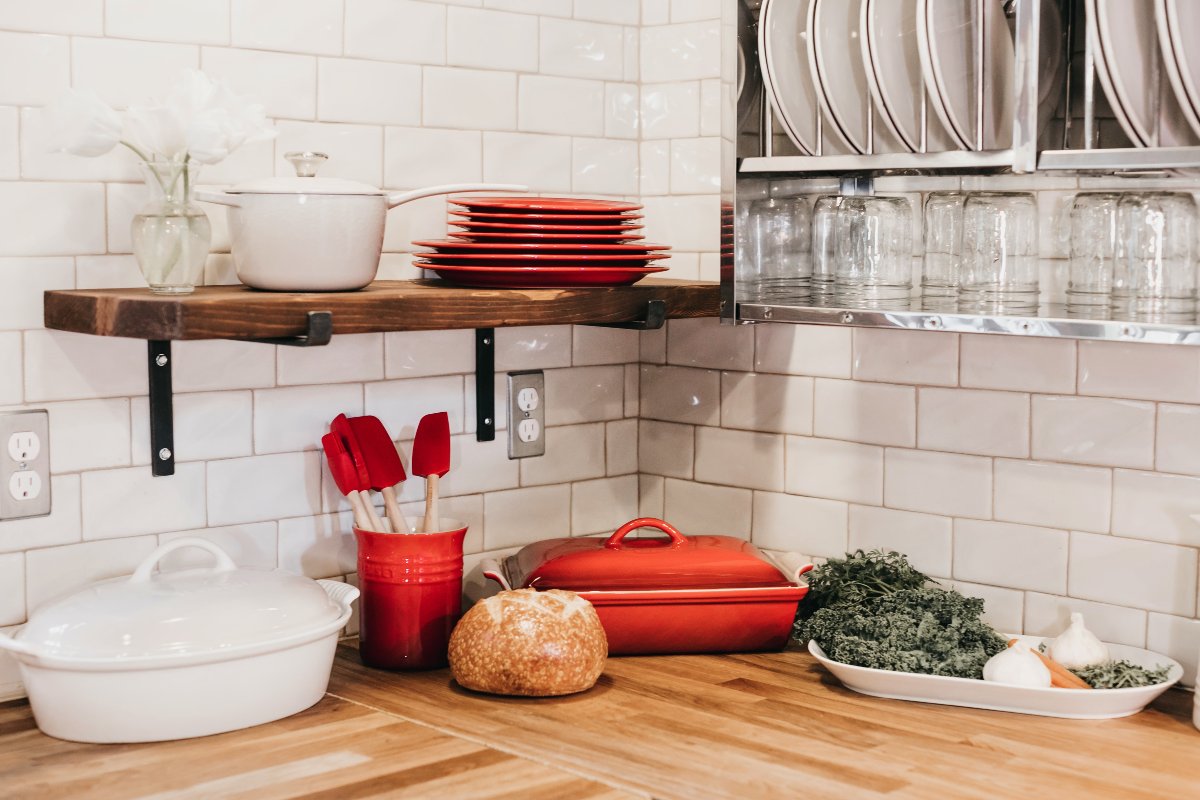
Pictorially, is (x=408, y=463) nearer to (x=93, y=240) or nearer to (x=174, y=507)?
(x=174, y=507)

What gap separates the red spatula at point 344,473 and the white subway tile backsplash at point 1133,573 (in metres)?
0.96

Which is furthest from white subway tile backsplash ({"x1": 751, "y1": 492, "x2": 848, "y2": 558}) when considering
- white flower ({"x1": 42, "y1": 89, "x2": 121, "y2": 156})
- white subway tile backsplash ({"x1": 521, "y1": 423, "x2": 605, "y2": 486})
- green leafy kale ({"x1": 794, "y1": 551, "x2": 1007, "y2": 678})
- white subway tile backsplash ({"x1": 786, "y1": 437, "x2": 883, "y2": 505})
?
white flower ({"x1": 42, "y1": 89, "x2": 121, "y2": 156})

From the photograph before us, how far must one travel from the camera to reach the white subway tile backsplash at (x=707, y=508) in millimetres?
2203

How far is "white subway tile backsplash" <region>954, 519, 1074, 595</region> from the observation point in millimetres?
1847

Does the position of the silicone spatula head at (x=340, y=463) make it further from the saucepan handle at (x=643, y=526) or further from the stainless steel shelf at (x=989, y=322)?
the stainless steel shelf at (x=989, y=322)

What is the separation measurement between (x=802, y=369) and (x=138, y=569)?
1.01 m

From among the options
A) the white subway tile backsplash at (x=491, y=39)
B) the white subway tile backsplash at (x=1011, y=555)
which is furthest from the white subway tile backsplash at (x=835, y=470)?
the white subway tile backsplash at (x=491, y=39)

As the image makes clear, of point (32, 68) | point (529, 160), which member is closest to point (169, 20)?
point (32, 68)

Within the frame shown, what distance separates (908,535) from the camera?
1.99 m

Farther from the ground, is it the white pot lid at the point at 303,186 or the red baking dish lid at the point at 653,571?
the white pot lid at the point at 303,186

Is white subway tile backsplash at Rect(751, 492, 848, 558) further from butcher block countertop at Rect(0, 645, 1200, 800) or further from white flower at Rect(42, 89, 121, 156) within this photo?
white flower at Rect(42, 89, 121, 156)

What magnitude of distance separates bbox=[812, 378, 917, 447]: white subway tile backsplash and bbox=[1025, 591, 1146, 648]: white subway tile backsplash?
0.95ft

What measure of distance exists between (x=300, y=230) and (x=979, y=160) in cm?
81

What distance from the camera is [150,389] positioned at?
5.70 feet
